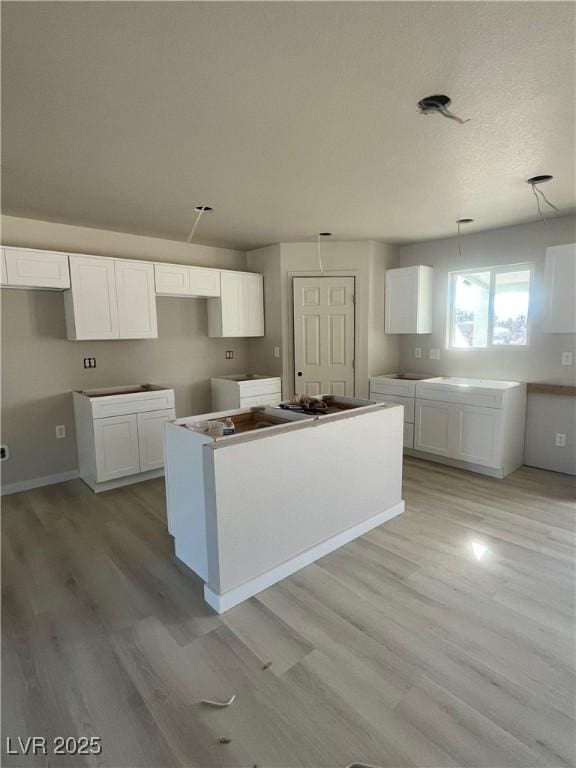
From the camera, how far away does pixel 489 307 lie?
4.33 m

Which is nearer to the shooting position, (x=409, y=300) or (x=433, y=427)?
(x=433, y=427)

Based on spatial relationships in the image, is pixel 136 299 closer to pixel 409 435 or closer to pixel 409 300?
pixel 409 300

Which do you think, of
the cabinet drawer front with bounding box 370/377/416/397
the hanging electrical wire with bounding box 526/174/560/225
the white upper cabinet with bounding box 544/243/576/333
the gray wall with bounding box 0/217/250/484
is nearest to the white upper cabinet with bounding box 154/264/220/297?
the gray wall with bounding box 0/217/250/484

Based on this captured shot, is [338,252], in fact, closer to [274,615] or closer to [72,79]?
[72,79]

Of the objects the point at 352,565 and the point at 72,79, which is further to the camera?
the point at 352,565

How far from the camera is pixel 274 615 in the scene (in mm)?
2057

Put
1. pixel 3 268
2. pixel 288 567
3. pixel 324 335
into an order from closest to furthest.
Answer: pixel 288 567 < pixel 3 268 < pixel 324 335

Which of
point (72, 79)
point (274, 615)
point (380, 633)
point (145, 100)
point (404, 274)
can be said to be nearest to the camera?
point (72, 79)

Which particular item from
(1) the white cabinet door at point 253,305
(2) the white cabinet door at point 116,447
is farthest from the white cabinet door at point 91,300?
(1) the white cabinet door at point 253,305

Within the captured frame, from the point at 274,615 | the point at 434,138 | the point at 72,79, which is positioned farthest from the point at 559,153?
the point at 274,615

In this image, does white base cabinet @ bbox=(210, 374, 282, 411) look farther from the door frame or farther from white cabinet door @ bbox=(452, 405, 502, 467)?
white cabinet door @ bbox=(452, 405, 502, 467)

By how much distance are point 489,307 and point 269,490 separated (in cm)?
344

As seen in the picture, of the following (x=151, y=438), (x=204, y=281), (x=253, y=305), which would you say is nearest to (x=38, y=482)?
(x=151, y=438)

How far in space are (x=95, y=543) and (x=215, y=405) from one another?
7.68ft
